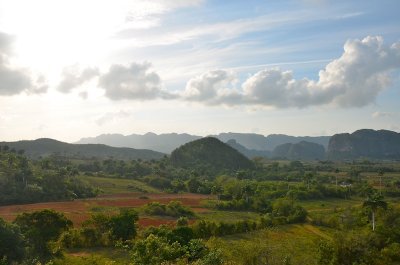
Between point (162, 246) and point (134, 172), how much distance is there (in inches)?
4848

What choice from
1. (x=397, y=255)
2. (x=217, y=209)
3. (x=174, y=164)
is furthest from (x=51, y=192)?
(x=174, y=164)

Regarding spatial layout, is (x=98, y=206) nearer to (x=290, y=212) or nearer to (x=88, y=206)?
(x=88, y=206)

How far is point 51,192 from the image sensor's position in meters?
97.9

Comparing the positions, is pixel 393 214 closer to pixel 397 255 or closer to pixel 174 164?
pixel 397 255

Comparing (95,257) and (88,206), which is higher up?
(95,257)

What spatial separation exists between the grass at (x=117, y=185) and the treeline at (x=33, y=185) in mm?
6317

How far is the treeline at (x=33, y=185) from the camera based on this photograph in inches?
3622

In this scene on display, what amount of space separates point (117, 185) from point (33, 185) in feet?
91.9

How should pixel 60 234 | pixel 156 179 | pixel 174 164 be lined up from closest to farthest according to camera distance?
pixel 60 234 < pixel 156 179 < pixel 174 164

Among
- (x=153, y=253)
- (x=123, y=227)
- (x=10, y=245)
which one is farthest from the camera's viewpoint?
(x=123, y=227)

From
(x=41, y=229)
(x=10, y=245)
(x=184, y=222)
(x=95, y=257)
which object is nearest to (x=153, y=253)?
(x=10, y=245)

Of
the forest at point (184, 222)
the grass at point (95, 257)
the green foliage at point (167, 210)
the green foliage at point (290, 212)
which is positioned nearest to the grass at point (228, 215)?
the forest at point (184, 222)

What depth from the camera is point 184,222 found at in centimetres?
6462

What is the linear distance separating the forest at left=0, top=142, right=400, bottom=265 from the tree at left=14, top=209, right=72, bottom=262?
108mm
